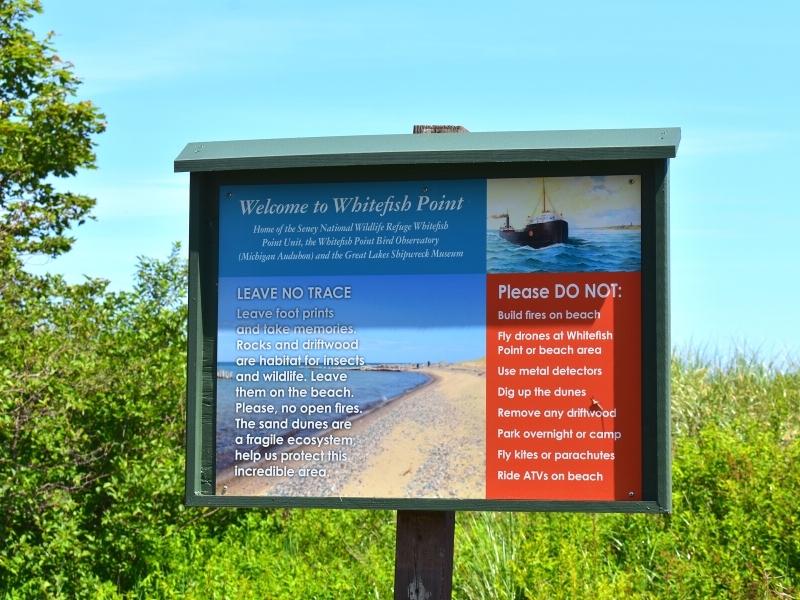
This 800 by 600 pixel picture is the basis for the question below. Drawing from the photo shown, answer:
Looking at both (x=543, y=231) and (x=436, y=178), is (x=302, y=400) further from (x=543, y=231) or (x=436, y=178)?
(x=543, y=231)

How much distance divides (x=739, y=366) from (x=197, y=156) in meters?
10.0

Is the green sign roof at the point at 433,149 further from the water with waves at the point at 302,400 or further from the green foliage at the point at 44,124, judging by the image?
the green foliage at the point at 44,124

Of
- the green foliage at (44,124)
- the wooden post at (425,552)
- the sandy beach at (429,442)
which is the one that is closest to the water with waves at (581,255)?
the sandy beach at (429,442)

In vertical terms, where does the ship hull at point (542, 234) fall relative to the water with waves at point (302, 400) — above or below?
above

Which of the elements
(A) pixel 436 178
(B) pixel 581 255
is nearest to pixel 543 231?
(B) pixel 581 255

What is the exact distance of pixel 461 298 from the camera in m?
4.35

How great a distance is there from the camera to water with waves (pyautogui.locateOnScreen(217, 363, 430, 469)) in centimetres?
434

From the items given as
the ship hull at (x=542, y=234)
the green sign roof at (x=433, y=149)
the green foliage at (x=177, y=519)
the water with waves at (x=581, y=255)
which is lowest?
the green foliage at (x=177, y=519)

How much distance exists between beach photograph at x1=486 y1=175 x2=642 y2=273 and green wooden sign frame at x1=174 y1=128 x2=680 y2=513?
0.04 meters

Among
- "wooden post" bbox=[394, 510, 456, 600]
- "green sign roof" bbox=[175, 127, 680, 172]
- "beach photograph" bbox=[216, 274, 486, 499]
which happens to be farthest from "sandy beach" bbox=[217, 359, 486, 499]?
"green sign roof" bbox=[175, 127, 680, 172]

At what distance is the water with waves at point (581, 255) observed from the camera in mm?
4324

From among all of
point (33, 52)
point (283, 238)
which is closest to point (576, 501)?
point (283, 238)

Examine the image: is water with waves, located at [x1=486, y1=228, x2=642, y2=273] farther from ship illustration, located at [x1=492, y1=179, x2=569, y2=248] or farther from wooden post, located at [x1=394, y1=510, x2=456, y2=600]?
wooden post, located at [x1=394, y1=510, x2=456, y2=600]

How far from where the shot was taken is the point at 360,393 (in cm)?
438
